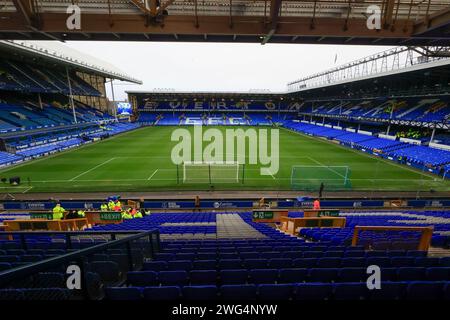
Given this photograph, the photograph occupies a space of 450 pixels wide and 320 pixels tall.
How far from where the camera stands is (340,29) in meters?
6.56

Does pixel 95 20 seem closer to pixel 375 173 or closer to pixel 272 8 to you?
pixel 272 8

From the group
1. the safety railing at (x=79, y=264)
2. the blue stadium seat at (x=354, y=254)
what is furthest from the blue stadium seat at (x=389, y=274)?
the safety railing at (x=79, y=264)

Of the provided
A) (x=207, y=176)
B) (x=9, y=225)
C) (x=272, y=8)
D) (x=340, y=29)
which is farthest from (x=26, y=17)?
(x=207, y=176)

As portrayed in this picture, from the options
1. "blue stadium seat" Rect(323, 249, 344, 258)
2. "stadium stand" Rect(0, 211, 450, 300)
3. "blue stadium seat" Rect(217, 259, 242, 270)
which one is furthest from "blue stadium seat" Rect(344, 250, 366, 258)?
"blue stadium seat" Rect(217, 259, 242, 270)

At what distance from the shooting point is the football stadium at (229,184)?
414 cm

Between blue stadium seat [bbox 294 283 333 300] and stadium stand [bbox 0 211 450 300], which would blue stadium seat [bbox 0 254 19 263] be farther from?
blue stadium seat [bbox 294 283 333 300]

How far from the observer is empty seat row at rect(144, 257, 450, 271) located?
15.9ft

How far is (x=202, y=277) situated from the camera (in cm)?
427

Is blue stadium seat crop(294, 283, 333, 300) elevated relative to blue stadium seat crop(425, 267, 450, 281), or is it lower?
elevated

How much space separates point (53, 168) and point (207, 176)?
60.2 feet

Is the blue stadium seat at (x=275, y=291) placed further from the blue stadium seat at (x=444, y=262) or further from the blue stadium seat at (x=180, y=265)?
the blue stadium seat at (x=444, y=262)

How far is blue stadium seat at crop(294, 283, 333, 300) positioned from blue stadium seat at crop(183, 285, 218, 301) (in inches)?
48.1

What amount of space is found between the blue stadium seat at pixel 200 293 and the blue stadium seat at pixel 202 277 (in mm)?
697

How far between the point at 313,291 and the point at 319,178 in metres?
23.4
